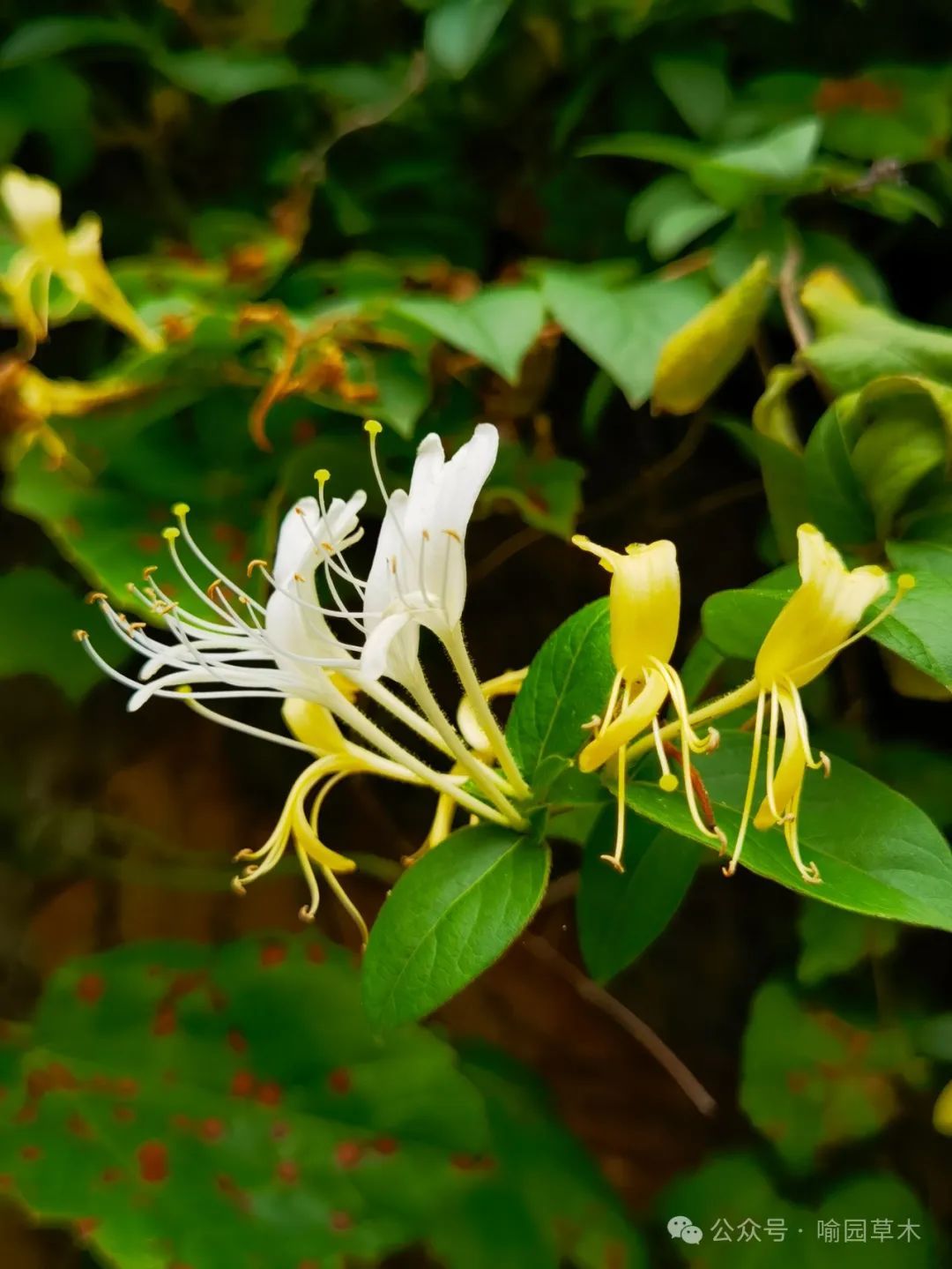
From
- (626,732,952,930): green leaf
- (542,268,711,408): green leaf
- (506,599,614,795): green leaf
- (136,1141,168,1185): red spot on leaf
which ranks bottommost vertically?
(136,1141,168,1185): red spot on leaf

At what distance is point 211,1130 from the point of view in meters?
0.73

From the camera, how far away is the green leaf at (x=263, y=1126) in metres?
0.67

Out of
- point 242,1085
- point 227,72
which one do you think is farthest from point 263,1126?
point 227,72

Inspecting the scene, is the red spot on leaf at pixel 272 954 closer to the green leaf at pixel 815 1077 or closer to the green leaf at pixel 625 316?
the green leaf at pixel 815 1077

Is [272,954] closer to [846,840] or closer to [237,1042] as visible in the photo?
[237,1042]

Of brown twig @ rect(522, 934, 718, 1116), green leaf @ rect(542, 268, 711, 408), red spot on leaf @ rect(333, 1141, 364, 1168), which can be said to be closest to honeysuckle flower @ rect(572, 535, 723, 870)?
green leaf @ rect(542, 268, 711, 408)

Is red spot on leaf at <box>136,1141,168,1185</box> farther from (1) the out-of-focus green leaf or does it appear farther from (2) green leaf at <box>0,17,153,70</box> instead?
(2) green leaf at <box>0,17,153,70</box>

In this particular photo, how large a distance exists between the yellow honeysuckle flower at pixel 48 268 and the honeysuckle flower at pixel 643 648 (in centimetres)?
42

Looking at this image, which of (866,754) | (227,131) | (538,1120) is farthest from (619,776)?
(227,131)

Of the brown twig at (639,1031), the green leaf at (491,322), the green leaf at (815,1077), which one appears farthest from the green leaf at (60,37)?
the green leaf at (815,1077)

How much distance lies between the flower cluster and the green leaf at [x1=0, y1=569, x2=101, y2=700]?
1.66ft

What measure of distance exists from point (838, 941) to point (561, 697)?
32 cm

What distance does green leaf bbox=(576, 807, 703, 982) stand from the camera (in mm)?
504

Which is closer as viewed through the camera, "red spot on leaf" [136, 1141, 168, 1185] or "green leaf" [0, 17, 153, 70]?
"red spot on leaf" [136, 1141, 168, 1185]
